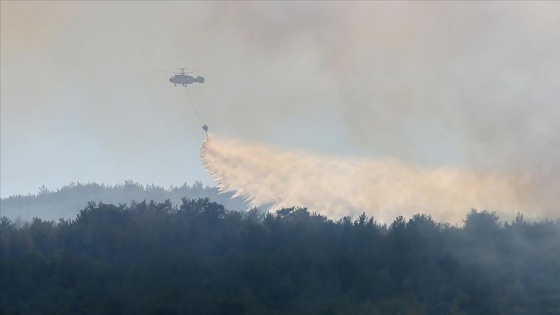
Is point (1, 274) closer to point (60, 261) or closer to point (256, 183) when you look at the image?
point (60, 261)

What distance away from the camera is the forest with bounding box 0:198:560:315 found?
9725cm

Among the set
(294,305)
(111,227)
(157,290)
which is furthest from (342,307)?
(111,227)

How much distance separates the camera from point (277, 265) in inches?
4245

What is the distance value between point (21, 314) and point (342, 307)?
20699mm

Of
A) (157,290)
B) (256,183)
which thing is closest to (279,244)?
(256,183)

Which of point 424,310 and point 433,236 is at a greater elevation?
point 433,236

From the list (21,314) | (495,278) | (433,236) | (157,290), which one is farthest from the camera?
(433,236)

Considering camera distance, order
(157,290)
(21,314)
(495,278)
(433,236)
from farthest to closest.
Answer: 1. (433,236)
2. (495,278)
3. (157,290)
4. (21,314)

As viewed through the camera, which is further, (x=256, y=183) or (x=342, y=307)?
(x=256, y=183)

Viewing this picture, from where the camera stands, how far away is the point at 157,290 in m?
98.4

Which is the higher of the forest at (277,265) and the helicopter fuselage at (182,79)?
the helicopter fuselage at (182,79)

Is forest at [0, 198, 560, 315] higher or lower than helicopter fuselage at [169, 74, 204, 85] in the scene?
lower

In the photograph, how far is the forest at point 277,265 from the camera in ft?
319

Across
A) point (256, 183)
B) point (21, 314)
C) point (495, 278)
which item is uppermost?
point (256, 183)
